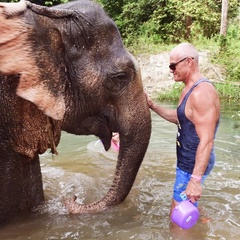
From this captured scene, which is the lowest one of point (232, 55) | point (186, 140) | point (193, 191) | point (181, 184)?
point (232, 55)

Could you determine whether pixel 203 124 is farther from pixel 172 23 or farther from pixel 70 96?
pixel 172 23

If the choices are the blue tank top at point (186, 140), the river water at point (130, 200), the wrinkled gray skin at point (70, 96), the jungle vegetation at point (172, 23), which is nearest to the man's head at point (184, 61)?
the blue tank top at point (186, 140)

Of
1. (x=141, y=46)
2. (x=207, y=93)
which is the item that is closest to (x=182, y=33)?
(x=141, y=46)

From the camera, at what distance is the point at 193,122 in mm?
3502

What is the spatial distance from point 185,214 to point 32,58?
58.6 inches

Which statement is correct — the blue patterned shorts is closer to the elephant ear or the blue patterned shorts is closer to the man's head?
the man's head

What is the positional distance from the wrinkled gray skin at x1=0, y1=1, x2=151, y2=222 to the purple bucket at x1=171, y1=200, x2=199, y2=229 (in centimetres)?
39

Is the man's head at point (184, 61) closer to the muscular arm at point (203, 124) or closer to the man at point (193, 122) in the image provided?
the man at point (193, 122)

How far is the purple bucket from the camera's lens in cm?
323

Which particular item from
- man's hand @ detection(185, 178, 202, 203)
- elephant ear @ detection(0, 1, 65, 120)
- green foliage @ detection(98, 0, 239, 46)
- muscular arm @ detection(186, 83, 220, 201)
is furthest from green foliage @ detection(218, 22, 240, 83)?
elephant ear @ detection(0, 1, 65, 120)

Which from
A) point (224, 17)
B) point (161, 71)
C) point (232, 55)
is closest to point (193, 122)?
point (161, 71)

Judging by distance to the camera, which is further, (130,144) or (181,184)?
(181,184)

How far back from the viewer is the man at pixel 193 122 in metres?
3.32

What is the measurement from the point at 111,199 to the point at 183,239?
1.94 ft
